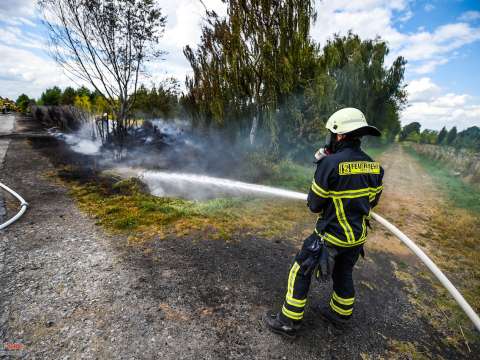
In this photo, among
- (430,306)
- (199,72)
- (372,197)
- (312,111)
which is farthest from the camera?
(199,72)

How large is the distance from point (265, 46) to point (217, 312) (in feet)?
24.0

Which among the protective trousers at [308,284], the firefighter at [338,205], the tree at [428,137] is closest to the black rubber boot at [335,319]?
the protective trousers at [308,284]

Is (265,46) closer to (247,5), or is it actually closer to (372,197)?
(247,5)

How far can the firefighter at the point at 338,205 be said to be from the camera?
2.14 metres

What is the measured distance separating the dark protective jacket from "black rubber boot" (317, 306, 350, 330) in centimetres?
87

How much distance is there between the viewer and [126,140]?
1116cm

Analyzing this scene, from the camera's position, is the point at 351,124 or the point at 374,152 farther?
the point at 374,152

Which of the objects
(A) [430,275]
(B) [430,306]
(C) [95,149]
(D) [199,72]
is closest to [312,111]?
(D) [199,72]

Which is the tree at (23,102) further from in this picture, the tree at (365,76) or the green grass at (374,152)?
the green grass at (374,152)

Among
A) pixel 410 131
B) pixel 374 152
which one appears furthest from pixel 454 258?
pixel 410 131

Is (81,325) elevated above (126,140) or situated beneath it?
situated beneath

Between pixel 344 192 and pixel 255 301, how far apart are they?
166 centimetres

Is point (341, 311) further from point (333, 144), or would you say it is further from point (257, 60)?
point (257, 60)

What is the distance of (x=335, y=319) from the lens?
261cm
